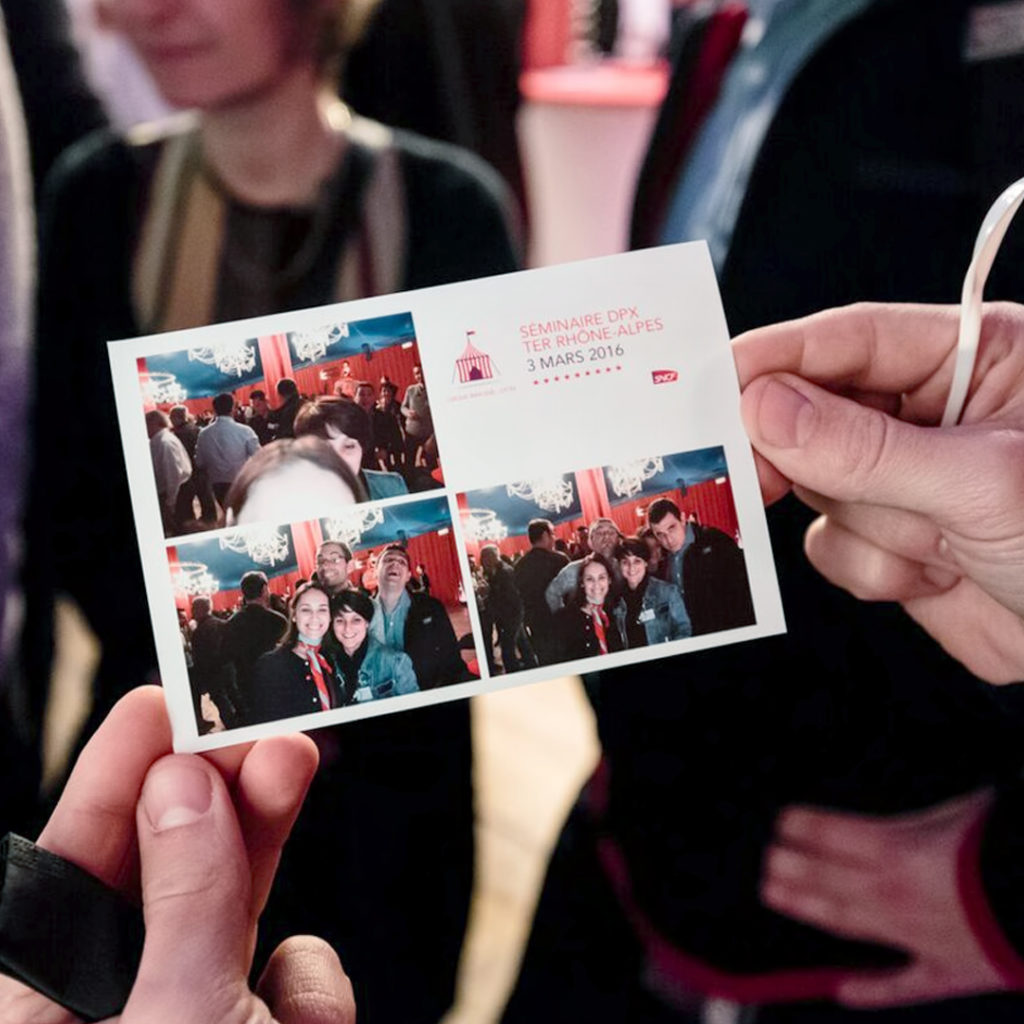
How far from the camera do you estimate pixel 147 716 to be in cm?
51

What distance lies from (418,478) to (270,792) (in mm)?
192

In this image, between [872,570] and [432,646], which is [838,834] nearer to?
[872,570]

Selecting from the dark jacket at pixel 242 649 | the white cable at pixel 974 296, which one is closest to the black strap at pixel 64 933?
the dark jacket at pixel 242 649

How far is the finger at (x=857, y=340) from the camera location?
21.7 inches

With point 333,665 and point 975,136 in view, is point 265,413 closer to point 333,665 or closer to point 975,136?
point 333,665

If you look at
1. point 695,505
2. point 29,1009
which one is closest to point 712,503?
point 695,505

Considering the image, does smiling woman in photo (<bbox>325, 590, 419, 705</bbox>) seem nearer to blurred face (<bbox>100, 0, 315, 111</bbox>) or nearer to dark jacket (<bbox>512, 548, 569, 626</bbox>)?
dark jacket (<bbox>512, 548, 569, 626</bbox>)

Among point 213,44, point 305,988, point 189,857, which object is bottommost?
point 305,988

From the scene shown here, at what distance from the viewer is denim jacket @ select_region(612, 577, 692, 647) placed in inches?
21.2

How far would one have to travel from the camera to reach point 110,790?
19.9 inches

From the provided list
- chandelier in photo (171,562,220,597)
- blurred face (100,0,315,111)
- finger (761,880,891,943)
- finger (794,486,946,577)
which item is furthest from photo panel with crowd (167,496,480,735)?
finger (761,880,891,943)

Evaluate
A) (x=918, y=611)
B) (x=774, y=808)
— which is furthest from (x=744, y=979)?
(x=918, y=611)

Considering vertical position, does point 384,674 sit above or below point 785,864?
above

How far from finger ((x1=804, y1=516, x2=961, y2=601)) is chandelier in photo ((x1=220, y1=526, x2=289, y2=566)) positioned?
1.23ft
